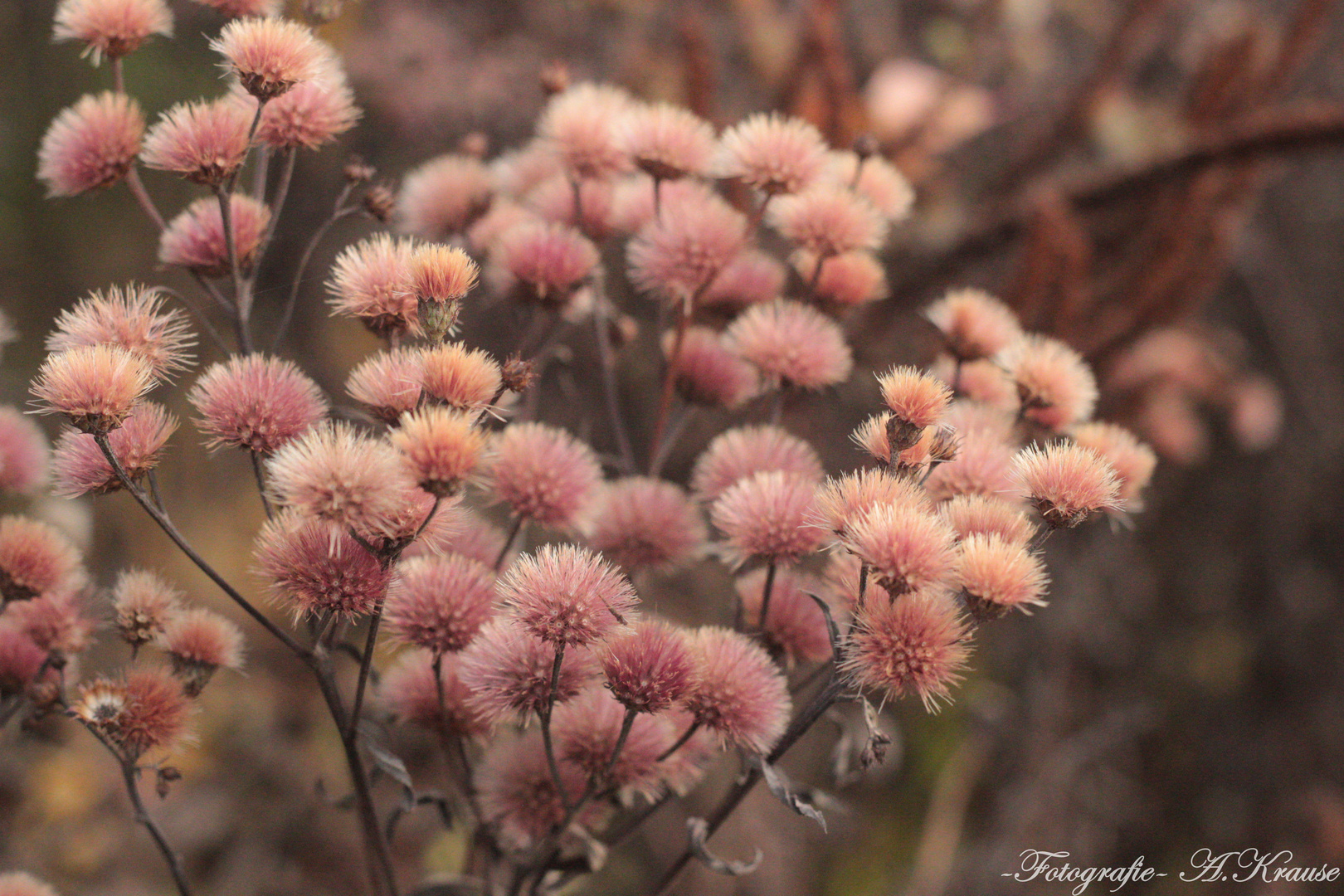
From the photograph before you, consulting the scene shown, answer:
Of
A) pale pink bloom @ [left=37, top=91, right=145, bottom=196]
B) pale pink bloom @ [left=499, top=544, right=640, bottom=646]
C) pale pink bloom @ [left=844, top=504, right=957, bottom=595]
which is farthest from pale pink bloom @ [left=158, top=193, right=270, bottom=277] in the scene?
pale pink bloom @ [left=844, top=504, right=957, bottom=595]

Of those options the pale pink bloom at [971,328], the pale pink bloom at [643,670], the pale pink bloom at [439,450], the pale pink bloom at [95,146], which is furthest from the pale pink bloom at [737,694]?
the pale pink bloom at [95,146]

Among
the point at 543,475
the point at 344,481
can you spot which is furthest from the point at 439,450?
the point at 543,475

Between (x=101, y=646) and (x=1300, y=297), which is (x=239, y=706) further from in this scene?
(x=1300, y=297)

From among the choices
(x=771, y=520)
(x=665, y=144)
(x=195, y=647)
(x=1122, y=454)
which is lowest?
(x=195, y=647)

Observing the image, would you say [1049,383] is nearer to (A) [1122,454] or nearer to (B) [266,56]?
(A) [1122,454]

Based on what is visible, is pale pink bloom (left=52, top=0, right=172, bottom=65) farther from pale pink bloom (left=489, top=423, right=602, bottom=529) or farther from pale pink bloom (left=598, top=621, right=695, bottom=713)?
pale pink bloom (left=598, top=621, right=695, bottom=713)

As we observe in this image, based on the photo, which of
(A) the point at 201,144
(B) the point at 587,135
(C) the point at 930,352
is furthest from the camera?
(C) the point at 930,352
